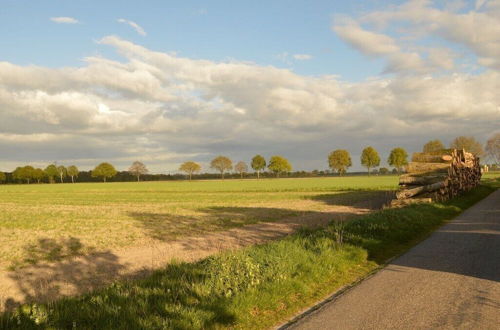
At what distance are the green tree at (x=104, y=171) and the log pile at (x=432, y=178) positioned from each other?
6321 inches

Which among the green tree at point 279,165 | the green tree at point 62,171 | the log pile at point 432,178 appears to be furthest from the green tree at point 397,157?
the green tree at point 62,171

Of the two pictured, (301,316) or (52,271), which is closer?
(301,316)

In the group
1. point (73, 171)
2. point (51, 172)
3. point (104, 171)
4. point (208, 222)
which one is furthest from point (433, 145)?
point (51, 172)

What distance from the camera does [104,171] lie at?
17050 centimetres

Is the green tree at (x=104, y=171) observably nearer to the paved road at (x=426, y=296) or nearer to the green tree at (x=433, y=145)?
the green tree at (x=433, y=145)

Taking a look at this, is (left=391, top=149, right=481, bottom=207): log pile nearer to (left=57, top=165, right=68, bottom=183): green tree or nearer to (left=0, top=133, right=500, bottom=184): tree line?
(left=0, top=133, right=500, bottom=184): tree line

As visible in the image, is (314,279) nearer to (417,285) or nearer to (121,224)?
(417,285)

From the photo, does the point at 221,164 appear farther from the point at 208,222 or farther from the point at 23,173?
the point at 208,222

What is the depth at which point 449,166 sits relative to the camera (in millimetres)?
26094

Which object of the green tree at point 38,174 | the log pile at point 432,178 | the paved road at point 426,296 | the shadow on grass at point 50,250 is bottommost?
the shadow on grass at point 50,250

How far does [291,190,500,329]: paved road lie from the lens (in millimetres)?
5316

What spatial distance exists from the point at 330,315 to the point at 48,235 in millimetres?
16189

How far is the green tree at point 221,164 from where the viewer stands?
175875 mm

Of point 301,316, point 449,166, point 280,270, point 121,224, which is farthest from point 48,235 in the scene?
point 449,166
